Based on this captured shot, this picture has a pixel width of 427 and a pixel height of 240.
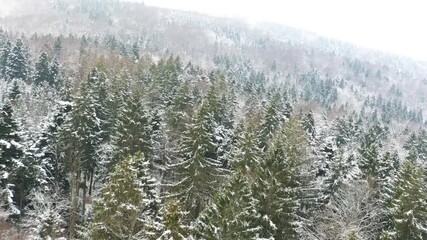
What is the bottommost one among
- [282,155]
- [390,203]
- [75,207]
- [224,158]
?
[75,207]

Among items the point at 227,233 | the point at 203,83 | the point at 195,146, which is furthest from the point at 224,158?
the point at 203,83

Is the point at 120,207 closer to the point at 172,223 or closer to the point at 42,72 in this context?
the point at 172,223

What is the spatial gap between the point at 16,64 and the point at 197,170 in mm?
73153

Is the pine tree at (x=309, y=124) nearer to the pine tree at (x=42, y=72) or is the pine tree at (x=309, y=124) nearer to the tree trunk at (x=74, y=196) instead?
the tree trunk at (x=74, y=196)

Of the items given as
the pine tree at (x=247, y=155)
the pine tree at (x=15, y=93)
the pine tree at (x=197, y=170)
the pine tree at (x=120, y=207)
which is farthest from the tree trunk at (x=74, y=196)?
the pine tree at (x=15, y=93)

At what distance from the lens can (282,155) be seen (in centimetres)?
3047

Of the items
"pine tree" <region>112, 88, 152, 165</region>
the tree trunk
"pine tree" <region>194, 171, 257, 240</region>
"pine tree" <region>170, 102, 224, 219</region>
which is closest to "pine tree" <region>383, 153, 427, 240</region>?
"pine tree" <region>194, 171, 257, 240</region>

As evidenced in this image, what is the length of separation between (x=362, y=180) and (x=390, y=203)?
2.72 m

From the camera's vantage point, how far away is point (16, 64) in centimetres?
9594

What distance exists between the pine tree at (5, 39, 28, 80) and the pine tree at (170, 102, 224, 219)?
69472 millimetres

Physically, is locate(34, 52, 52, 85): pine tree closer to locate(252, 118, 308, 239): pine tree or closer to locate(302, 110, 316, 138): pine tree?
locate(302, 110, 316, 138): pine tree

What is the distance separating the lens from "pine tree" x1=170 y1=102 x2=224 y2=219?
119 ft

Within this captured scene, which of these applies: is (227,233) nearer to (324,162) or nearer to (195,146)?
(195,146)

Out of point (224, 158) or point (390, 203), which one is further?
point (224, 158)
